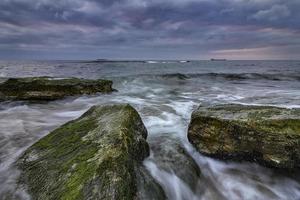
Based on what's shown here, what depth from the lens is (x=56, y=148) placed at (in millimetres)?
3824

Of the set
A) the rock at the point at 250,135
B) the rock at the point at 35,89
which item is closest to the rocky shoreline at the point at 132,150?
the rock at the point at 250,135

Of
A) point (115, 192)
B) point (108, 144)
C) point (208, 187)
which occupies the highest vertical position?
point (108, 144)

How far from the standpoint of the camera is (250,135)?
14.1 feet

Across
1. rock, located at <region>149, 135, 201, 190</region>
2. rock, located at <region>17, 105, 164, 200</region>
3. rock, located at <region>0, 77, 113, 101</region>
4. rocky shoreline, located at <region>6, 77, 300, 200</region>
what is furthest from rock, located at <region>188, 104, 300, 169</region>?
rock, located at <region>0, 77, 113, 101</region>

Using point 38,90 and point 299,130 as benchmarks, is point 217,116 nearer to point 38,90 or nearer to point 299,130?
point 299,130

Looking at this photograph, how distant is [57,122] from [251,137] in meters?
5.30

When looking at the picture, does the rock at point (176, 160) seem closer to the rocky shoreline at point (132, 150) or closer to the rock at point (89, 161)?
the rocky shoreline at point (132, 150)

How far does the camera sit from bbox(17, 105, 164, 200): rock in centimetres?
274

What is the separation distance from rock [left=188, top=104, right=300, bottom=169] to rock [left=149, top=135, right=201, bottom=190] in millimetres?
383

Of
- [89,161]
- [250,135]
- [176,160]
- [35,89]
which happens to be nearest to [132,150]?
[89,161]

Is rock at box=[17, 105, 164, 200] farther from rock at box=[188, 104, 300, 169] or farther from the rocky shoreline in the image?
rock at box=[188, 104, 300, 169]

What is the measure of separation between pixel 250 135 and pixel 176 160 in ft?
4.50

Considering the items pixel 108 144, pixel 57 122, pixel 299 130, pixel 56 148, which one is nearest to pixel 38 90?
pixel 57 122

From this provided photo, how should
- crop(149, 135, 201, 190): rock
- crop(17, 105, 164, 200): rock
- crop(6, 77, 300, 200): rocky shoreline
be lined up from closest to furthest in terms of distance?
crop(17, 105, 164, 200): rock < crop(6, 77, 300, 200): rocky shoreline < crop(149, 135, 201, 190): rock
